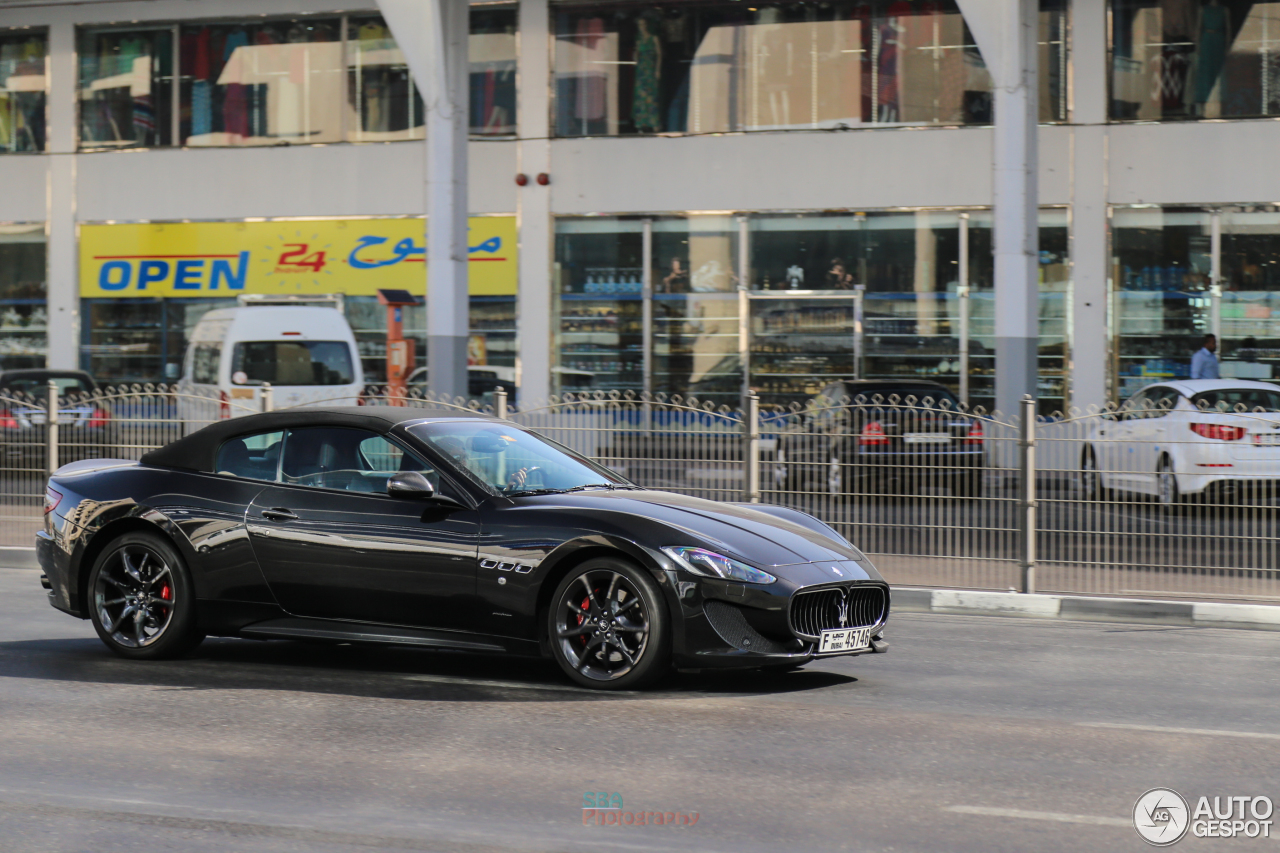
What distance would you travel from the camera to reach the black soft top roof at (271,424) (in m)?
8.02

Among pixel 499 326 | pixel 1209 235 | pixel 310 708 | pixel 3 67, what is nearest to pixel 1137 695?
pixel 310 708

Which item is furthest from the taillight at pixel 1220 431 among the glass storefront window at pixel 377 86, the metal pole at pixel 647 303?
the glass storefront window at pixel 377 86

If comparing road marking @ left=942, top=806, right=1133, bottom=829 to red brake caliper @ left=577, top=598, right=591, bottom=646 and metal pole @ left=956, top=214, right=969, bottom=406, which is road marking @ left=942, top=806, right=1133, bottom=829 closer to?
red brake caliper @ left=577, top=598, right=591, bottom=646

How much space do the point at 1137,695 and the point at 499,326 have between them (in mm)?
19195

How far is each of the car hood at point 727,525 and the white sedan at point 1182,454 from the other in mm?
4011

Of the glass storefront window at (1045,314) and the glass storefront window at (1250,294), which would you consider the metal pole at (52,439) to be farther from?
the glass storefront window at (1250,294)

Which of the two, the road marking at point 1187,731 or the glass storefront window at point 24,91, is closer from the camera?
the road marking at point 1187,731

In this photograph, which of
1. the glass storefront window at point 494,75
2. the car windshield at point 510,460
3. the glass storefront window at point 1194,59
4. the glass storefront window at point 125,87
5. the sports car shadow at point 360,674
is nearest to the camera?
the sports car shadow at point 360,674

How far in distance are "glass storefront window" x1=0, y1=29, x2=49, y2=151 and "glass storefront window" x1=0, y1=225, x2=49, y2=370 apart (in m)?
1.66

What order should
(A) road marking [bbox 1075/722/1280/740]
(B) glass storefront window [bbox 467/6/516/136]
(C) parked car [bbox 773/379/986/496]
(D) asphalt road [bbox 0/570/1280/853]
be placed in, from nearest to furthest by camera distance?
(D) asphalt road [bbox 0/570/1280/853], (A) road marking [bbox 1075/722/1280/740], (C) parked car [bbox 773/379/986/496], (B) glass storefront window [bbox 467/6/516/136]

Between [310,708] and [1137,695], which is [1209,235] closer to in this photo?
[1137,695]

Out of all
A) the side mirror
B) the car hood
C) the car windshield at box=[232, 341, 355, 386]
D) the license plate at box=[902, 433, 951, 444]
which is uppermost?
the car windshield at box=[232, 341, 355, 386]

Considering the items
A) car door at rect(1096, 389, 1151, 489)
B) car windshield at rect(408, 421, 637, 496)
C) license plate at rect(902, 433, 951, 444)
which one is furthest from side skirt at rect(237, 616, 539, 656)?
car door at rect(1096, 389, 1151, 489)

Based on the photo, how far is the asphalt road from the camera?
4.92 metres
